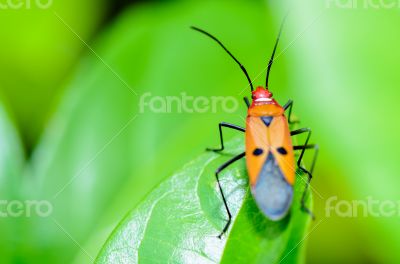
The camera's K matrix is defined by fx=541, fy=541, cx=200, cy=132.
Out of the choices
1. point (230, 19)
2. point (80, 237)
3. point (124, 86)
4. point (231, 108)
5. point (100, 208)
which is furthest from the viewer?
point (230, 19)

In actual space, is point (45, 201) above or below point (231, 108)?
below

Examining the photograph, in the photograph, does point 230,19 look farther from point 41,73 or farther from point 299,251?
point 299,251

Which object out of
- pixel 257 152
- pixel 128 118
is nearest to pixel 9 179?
pixel 128 118

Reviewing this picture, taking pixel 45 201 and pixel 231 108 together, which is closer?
pixel 45 201

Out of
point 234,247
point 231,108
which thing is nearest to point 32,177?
point 231,108

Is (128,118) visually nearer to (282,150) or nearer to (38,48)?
(38,48)

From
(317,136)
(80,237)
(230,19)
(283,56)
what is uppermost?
(230,19)

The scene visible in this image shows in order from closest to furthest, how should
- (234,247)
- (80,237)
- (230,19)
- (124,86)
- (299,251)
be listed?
(299,251) < (234,247) < (80,237) < (124,86) < (230,19)

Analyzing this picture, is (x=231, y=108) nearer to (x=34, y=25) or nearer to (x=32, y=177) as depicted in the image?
(x=32, y=177)
